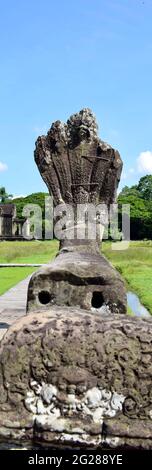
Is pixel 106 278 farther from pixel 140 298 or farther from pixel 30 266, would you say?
pixel 30 266

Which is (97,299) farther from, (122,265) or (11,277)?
(122,265)

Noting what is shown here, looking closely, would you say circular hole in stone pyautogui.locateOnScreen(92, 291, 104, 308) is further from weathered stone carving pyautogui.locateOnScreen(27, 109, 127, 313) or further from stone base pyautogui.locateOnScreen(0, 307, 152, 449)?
stone base pyautogui.locateOnScreen(0, 307, 152, 449)

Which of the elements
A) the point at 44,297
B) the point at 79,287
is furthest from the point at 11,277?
the point at 79,287

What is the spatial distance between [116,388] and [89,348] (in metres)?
0.26

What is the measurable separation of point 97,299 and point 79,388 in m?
2.66

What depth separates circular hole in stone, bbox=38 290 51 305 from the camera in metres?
5.91

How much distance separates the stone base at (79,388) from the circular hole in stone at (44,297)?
2.55 meters

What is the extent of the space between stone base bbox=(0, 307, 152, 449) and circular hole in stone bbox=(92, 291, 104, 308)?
2491 mm

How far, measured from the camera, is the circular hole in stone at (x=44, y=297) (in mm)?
5911

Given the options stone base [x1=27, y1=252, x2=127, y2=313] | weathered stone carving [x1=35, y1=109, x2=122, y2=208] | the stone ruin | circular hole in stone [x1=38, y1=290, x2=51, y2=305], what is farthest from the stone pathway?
the stone ruin

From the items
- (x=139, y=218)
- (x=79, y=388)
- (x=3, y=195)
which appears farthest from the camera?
(x=3, y=195)

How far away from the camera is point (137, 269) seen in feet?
73.9

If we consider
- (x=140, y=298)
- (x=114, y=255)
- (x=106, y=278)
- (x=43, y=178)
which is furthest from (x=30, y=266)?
(x=106, y=278)

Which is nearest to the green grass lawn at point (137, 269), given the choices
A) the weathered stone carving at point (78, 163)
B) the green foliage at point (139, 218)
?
the weathered stone carving at point (78, 163)
